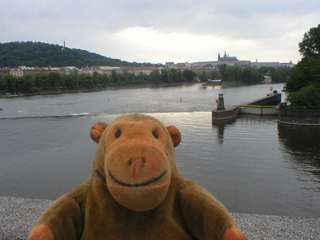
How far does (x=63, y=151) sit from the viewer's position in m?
17.7

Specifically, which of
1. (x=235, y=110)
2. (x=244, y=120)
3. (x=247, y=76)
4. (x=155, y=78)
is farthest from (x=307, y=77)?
(x=155, y=78)

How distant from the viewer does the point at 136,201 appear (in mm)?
1846

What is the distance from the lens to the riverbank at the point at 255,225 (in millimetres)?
4695

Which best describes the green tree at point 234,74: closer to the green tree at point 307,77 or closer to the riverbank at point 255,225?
the green tree at point 307,77

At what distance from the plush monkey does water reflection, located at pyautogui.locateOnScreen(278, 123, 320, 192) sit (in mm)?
10470

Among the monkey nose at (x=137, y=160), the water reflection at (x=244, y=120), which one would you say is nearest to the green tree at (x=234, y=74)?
the water reflection at (x=244, y=120)

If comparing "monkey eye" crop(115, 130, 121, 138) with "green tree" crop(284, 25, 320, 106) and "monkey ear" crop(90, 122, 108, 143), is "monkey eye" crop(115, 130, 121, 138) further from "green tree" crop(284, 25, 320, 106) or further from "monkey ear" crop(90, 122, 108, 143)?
"green tree" crop(284, 25, 320, 106)

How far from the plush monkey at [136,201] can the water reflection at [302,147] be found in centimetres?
1047

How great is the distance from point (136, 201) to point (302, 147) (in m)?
18.3

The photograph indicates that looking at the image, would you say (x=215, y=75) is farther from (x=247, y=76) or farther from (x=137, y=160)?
(x=137, y=160)

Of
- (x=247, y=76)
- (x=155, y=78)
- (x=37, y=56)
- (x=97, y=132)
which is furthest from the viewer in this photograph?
(x=37, y=56)

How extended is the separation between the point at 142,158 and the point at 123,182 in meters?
0.19

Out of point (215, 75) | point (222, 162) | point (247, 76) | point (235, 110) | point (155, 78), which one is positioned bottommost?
point (222, 162)

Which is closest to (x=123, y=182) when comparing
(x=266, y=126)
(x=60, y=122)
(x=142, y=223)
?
(x=142, y=223)
